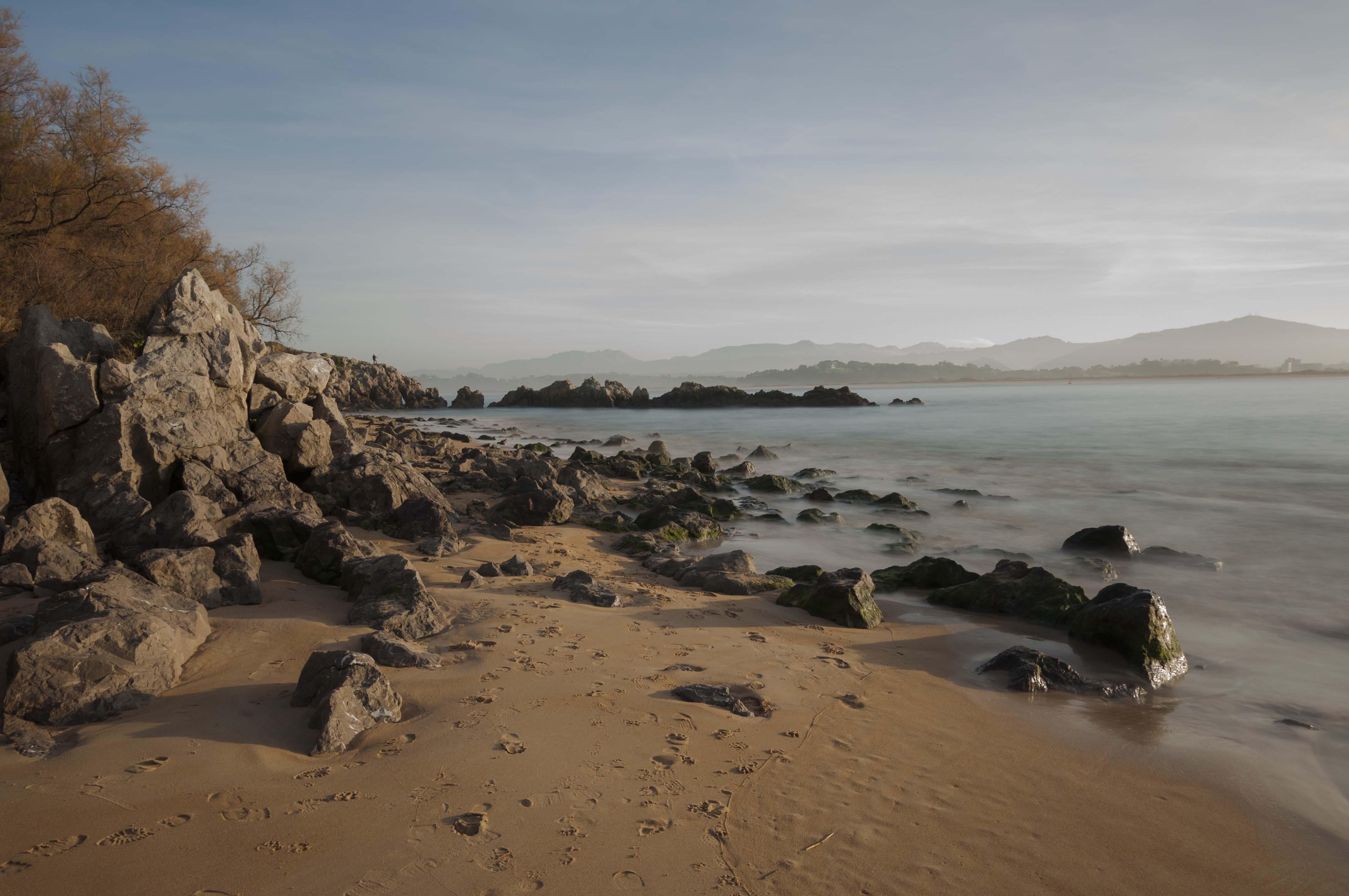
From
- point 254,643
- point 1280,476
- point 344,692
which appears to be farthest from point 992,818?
point 1280,476

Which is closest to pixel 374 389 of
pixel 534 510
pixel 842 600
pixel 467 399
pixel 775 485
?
pixel 467 399

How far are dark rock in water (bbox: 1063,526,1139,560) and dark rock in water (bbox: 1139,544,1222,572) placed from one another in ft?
0.61

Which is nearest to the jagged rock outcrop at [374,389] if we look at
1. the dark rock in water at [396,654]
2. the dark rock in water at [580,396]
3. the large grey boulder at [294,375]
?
the dark rock in water at [580,396]

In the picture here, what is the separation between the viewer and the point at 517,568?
813 cm

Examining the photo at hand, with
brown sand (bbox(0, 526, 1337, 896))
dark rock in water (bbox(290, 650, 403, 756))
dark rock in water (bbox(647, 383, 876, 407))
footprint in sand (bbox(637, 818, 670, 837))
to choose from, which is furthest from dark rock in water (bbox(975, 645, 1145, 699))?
dark rock in water (bbox(647, 383, 876, 407))

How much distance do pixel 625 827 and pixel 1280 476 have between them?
24.8 meters

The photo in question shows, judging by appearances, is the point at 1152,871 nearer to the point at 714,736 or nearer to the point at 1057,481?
the point at 714,736

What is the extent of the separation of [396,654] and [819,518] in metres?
9.92

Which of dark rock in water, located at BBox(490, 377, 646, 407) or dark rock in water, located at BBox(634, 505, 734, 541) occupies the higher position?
dark rock in water, located at BBox(490, 377, 646, 407)

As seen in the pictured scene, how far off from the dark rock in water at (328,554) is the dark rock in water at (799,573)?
5063mm

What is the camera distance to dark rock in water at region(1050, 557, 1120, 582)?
33.4 feet

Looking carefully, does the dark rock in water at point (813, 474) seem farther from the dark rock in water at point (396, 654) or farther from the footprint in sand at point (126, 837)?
the footprint in sand at point (126, 837)

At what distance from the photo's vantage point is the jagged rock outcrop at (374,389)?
59.0 m

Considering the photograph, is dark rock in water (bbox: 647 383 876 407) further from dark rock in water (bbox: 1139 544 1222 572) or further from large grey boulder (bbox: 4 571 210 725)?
large grey boulder (bbox: 4 571 210 725)
